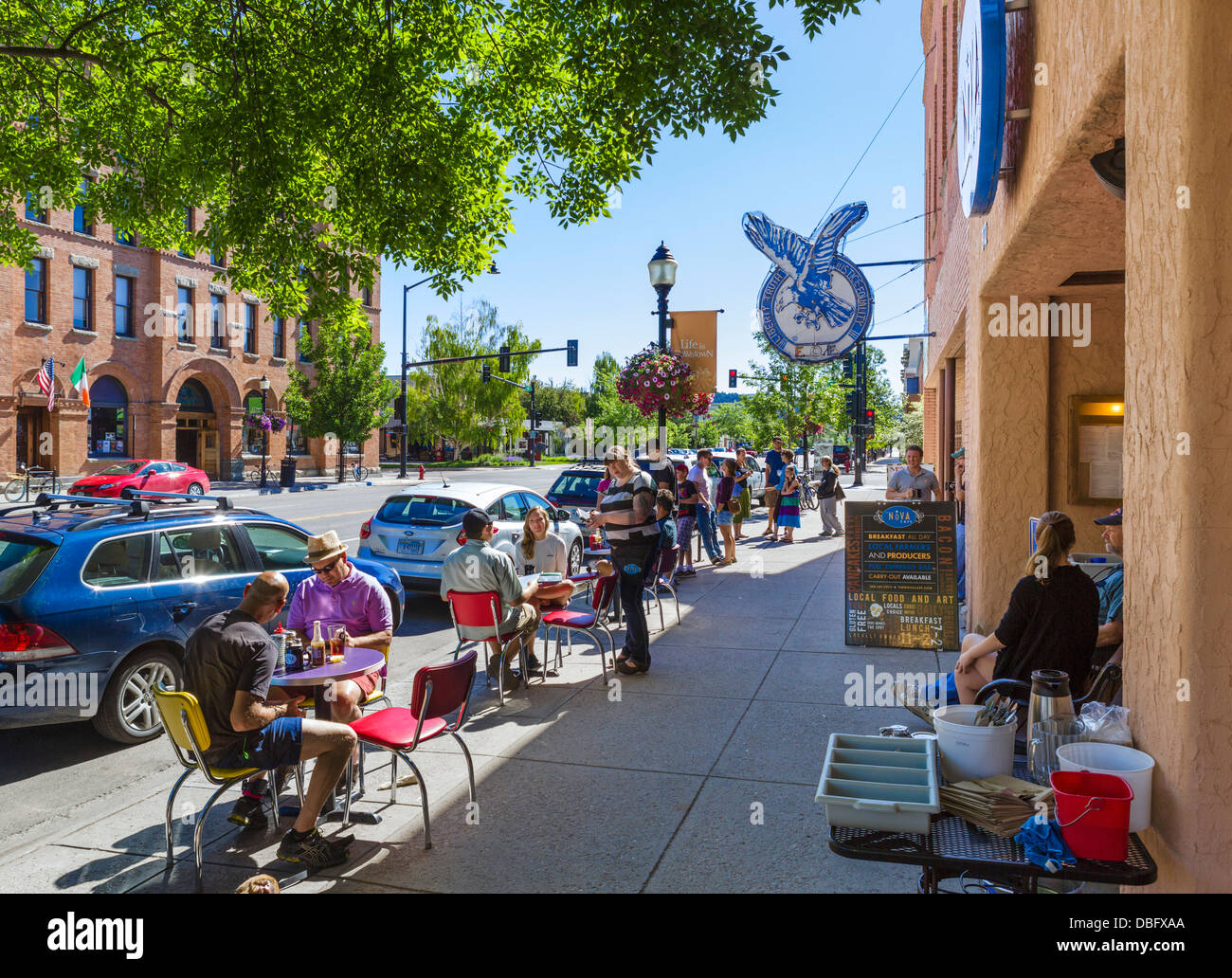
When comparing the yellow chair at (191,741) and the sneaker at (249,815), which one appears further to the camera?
the sneaker at (249,815)

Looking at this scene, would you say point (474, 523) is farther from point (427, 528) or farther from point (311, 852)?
point (427, 528)

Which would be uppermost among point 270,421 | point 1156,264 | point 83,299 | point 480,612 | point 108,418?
point 83,299

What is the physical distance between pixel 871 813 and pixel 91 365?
3821 centimetres

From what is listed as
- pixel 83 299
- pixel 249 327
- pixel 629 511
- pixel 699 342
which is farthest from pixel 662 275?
pixel 249 327

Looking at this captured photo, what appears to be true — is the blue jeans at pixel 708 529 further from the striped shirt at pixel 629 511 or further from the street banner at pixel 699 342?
the striped shirt at pixel 629 511

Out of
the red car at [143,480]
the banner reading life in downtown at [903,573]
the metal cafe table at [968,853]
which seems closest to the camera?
the metal cafe table at [968,853]

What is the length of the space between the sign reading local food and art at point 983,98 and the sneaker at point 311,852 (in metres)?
5.24

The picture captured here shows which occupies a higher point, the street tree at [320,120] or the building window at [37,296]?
the building window at [37,296]

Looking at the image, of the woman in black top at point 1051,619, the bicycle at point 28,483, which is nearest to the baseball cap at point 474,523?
the woman in black top at point 1051,619

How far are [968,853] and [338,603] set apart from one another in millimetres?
4077

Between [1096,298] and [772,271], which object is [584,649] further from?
[1096,298]

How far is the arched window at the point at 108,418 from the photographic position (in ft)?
115
